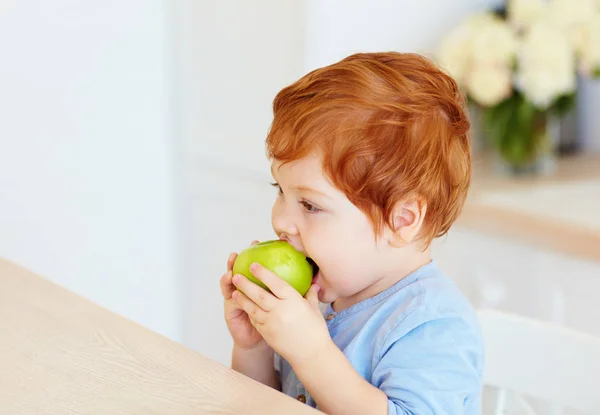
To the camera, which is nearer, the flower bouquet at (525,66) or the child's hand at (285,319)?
the child's hand at (285,319)

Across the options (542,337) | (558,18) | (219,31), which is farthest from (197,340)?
(542,337)

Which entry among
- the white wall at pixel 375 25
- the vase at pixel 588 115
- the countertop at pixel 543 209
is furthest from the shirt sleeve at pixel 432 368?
the vase at pixel 588 115

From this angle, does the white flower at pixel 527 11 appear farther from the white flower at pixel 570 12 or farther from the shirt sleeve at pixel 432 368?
the shirt sleeve at pixel 432 368

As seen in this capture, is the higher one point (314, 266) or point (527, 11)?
point (527, 11)

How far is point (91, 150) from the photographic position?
2240 mm

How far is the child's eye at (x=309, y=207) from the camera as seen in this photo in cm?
108

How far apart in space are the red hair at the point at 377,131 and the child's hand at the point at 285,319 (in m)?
0.14

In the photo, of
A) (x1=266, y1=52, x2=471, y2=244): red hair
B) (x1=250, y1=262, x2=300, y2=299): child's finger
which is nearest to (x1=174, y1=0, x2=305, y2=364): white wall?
(x1=266, y1=52, x2=471, y2=244): red hair

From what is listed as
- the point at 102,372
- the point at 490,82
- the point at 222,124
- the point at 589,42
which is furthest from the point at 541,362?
the point at 222,124

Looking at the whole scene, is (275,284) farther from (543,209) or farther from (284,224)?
(543,209)

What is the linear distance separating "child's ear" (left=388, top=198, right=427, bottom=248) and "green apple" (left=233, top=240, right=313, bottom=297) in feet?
0.37

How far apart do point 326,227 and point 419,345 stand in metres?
0.18

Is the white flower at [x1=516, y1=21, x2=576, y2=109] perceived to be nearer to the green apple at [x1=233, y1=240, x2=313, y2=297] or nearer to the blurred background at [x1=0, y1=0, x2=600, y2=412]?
the blurred background at [x1=0, y1=0, x2=600, y2=412]

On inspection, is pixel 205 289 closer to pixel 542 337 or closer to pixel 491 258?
pixel 491 258
